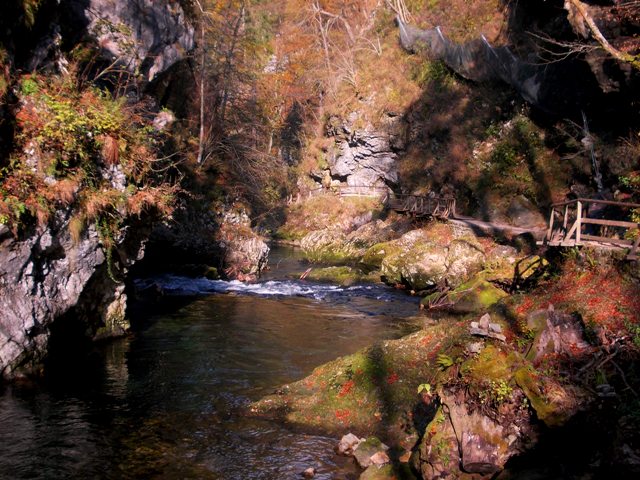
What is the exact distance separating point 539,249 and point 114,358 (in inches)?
663

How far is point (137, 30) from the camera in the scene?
15.0m

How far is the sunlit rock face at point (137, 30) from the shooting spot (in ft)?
45.2

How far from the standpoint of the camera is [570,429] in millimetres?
5922

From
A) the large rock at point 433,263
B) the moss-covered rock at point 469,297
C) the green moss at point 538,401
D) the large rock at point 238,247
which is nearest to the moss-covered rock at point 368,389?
the green moss at point 538,401

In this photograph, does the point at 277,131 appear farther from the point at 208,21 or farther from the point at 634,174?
the point at 634,174

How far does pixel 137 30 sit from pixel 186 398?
37.1 feet

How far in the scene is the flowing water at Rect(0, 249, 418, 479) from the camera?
23.4ft

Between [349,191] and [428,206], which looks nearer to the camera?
[428,206]

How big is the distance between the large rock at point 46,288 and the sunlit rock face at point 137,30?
226 inches

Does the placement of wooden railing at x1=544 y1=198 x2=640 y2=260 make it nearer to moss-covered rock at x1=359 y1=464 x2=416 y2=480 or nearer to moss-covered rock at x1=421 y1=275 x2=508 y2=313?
moss-covered rock at x1=421 y1=275 x2=508 y2=313

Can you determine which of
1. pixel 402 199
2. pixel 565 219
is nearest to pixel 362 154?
pixel 402 199

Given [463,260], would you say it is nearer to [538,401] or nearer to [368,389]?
[368,389]

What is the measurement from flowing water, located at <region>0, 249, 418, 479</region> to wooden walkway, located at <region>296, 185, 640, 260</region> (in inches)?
212

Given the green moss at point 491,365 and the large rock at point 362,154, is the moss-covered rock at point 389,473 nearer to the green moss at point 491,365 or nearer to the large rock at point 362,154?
the green moss at point 491,365
